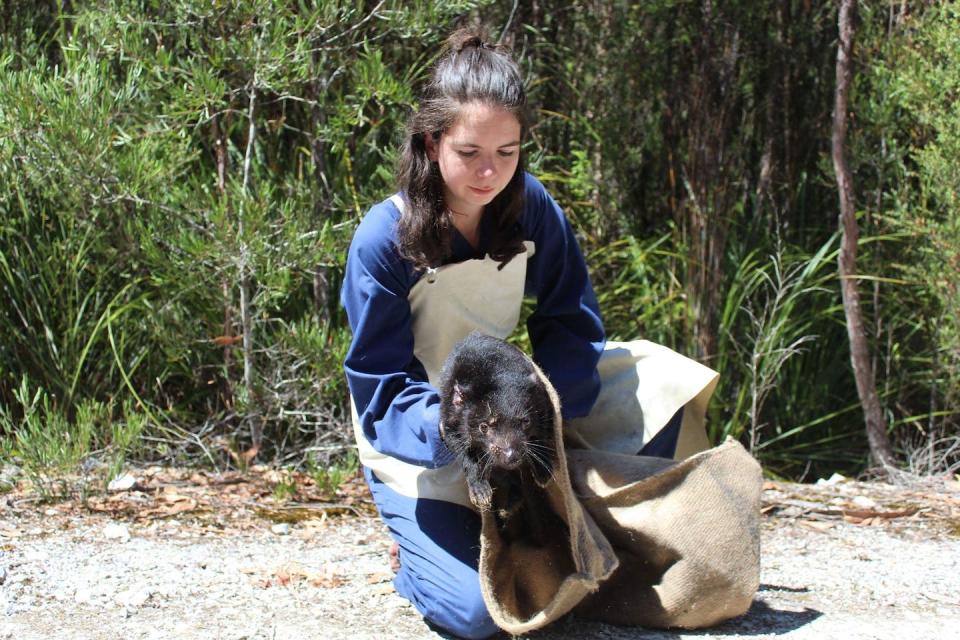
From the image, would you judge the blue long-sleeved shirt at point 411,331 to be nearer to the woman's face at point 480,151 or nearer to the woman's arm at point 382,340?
the woman's arm at point 382,340

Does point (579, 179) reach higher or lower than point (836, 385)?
higher

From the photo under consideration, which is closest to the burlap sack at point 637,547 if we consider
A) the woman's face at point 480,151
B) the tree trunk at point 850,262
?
the woman's face at point 480,151

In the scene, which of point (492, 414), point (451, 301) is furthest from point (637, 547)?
point (451, 301)

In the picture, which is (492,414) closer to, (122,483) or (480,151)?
(480,151)

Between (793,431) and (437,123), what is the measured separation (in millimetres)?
2940

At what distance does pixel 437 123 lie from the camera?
9.98ft

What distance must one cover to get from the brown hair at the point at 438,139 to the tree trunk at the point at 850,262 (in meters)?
2.23

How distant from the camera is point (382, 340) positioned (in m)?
3.11

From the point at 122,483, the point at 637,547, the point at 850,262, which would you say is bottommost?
the point at 122,483

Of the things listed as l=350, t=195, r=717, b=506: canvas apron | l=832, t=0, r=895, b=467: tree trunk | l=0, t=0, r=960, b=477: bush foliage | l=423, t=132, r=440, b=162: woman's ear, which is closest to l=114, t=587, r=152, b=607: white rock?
l=350, t=195, r=717, b=506: canvas apron

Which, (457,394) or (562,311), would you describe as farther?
(562,311)

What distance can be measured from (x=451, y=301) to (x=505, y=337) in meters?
0.22

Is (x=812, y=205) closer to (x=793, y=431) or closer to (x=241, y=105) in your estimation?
(x=793, y=431)

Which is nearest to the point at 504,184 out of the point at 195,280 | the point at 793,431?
the point at 195,280
